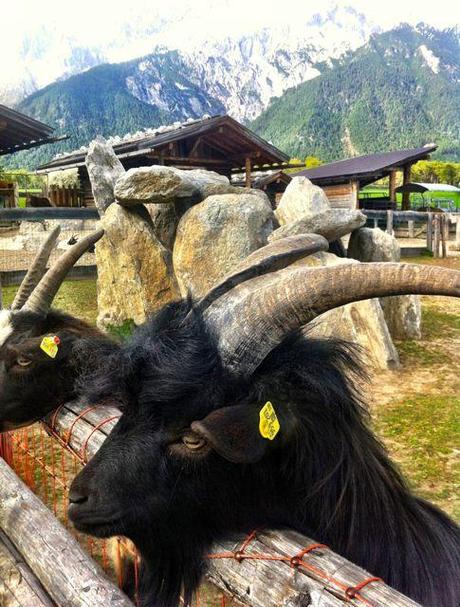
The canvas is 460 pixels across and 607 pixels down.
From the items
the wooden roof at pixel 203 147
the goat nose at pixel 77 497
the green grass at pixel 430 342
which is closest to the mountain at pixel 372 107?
the wooden roof at pixel 203 147

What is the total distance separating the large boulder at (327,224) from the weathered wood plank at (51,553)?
4.99 meters

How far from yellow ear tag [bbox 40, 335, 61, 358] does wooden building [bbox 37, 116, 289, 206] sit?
12.3m

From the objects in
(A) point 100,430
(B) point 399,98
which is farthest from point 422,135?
(A) point 100,430

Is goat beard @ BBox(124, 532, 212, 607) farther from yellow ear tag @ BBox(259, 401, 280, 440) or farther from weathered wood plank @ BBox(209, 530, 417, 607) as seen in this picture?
yellow ear tag @ BBox(259, 401, 280, 440)

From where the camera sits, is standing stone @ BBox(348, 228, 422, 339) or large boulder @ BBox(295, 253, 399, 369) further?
standing stone @ BBox(348, 228, 422, 339)

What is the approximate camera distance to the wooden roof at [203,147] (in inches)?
609

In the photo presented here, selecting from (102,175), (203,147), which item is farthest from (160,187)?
(203,147)

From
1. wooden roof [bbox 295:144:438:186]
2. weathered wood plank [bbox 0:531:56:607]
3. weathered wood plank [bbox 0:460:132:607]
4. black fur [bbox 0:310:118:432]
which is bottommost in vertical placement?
weathered wood plank [bbox 0:531:56:607]

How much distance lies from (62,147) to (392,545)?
10324 centimetres

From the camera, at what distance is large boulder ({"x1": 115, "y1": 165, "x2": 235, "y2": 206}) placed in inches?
290

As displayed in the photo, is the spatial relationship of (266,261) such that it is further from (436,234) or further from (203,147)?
(203,147)

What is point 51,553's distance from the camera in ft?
6.47

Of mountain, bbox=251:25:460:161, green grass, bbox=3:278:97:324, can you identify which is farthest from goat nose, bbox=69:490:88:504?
mountain, bbox=251:25:460:161

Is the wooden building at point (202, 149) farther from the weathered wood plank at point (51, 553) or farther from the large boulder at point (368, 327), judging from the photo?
the weathered wood plank at point (51, 553)
